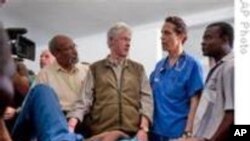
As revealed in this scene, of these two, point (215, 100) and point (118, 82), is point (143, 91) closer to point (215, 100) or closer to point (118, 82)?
point (118, 82)

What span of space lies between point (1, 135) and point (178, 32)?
1413 mm

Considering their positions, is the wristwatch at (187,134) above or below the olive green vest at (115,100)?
below

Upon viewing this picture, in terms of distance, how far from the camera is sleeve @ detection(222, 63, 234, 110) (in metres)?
1.92

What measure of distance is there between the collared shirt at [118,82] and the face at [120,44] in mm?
44

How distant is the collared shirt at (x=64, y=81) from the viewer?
253 cm

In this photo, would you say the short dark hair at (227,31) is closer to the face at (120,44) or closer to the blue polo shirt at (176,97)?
the blue polo shirt at (176,97)

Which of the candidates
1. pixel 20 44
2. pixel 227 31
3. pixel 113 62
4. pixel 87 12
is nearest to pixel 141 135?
pixel 113 62

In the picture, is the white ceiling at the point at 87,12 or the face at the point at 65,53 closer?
the face at the point at 65,53

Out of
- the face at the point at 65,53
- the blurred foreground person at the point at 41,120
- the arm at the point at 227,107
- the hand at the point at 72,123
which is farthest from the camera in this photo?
the face at the point at 65,53

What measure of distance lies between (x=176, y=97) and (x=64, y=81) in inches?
23.1

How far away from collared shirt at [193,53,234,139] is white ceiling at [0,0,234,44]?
2.23m

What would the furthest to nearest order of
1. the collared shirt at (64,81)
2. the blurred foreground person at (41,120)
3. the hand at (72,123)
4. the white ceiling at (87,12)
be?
the white ceiling at (87,12), the collared shirt at (64,81), the hand at (72,123), the blurred foreground person at (41,120)

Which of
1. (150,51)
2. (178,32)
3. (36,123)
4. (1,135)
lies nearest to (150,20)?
(150,51)

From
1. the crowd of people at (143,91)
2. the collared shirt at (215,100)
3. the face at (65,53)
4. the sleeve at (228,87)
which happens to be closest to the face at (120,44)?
the crowd of people at (143,91)
